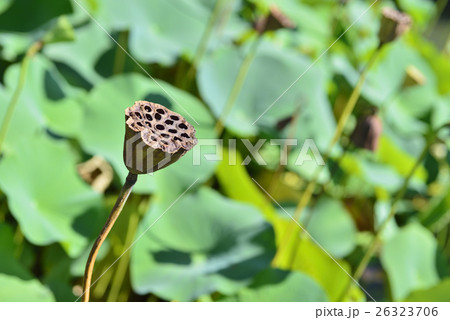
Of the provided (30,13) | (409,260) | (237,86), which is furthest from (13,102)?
(409,260)

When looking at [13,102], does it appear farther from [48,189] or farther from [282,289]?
[282,289]

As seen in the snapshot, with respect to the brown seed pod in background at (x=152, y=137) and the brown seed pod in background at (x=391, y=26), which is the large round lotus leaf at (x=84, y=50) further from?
the brown seed pod in background at (x=152, y=137)

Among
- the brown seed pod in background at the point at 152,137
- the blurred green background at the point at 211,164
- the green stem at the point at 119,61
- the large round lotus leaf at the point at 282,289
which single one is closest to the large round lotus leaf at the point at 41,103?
the blurred green background at the point at 211,164

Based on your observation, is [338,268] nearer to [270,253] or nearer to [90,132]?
[270,253]

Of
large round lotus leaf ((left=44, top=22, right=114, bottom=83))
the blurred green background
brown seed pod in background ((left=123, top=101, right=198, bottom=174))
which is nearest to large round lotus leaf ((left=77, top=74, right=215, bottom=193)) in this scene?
the blurred green background

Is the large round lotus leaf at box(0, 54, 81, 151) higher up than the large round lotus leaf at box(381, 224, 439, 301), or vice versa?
the large round lotus leaf at box(0, 54, 81, 151)

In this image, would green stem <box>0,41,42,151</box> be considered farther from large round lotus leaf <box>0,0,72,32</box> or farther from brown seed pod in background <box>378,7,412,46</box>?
brown seed pod in background <box>378,7,412,46</box>
